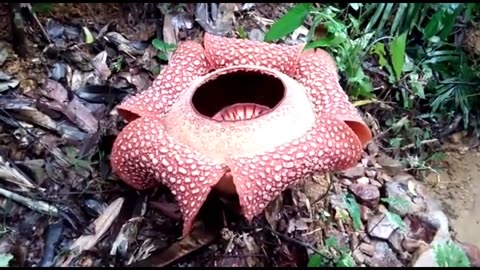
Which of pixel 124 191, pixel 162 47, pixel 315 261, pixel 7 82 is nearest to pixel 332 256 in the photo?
pixel 315 261

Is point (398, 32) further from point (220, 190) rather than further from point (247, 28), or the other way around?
point (220, 190)

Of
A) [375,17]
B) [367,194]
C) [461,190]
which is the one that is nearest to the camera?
[367,194]

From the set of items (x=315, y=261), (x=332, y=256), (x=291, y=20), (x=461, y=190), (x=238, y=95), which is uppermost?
(x=291, y=20)

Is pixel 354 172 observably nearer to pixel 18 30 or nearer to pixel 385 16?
pixel 385 16

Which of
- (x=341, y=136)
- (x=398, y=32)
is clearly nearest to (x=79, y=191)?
(x=341, y=136)

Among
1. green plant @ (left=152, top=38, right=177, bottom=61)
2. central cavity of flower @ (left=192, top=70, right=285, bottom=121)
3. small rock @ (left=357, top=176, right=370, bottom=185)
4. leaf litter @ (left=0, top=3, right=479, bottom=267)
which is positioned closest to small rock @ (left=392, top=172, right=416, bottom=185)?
leaf litter @ (left=0, top=3, right=479, bottom=267)

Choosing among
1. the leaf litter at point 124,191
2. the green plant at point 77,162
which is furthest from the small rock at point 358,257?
the green plant at point 77,162
